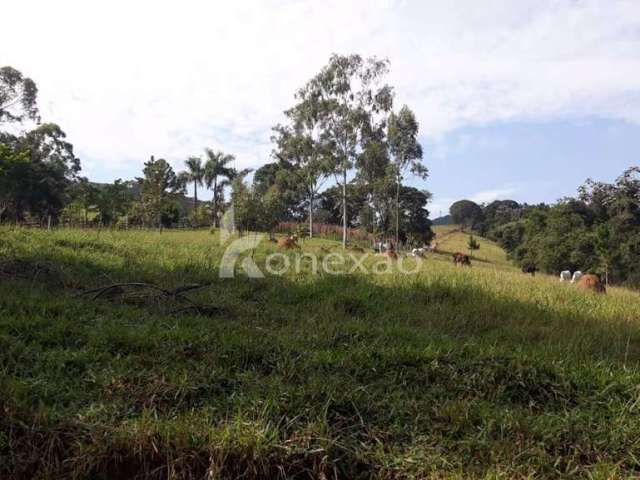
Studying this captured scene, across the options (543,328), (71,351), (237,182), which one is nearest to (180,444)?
(71,351)

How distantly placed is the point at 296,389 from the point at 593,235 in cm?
3762

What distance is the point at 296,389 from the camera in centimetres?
309

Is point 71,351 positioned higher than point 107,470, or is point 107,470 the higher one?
point 71,351

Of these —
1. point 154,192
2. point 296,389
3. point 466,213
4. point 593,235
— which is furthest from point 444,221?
point 296,389

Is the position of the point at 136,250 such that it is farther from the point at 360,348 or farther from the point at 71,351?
the point at 360,348

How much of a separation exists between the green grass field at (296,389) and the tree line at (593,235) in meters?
28.3

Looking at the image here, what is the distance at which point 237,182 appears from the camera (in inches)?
1164

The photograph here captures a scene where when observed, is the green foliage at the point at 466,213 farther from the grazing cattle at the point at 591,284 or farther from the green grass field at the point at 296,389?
the green grass field at the point at 296,389

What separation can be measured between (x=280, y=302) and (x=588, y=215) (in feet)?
140

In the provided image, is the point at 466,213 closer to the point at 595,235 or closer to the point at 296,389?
the point at 595,235

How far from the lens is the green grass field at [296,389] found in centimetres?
246

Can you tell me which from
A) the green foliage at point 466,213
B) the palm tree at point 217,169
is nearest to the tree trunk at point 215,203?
the palm tree at point 217,169

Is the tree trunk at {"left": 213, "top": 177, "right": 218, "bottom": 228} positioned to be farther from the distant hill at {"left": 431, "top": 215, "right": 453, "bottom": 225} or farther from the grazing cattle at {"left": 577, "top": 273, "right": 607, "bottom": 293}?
the distant hill at {"left": 431, "top": 215, "right": 453, "bottom": 225}

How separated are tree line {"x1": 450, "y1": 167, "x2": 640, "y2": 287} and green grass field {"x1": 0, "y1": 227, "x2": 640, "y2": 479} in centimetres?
2835
